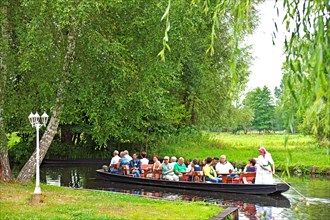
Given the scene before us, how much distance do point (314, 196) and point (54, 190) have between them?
8652mm

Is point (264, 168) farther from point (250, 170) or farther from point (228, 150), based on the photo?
point (228, 150)

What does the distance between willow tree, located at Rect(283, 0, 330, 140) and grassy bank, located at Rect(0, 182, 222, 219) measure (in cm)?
565

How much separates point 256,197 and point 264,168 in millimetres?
1035

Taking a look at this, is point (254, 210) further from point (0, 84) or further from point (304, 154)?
point (304, 154)

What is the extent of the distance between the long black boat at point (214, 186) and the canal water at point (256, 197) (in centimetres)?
24

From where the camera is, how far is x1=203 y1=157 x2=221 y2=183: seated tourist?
17656 mm

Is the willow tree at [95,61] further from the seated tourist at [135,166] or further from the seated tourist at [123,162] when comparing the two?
the seated tourist at [123,162]

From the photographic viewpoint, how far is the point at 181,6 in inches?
512

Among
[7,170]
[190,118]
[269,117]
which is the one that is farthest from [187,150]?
[269,117]

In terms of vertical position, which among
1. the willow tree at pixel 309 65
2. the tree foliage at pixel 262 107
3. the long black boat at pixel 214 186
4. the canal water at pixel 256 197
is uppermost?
the tree foliage at pixel 262 107

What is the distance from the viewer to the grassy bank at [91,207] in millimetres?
10250

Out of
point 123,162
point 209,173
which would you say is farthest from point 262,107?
point 209,173

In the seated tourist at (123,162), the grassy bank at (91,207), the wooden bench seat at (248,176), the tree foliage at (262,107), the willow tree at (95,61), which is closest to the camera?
the grassy bank at (91,207)

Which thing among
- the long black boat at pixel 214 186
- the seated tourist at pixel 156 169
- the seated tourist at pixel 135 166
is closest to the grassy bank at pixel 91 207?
the long black boat at pixel 214 186
